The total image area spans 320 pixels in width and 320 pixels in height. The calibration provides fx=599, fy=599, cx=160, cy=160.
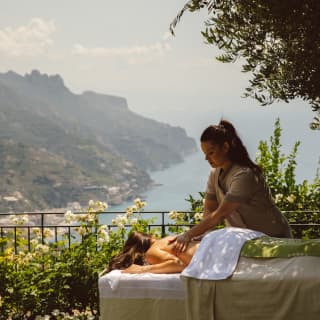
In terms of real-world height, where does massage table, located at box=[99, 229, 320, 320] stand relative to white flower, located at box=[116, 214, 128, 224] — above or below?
below

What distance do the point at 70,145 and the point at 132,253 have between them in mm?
88824

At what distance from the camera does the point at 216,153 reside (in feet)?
10.6

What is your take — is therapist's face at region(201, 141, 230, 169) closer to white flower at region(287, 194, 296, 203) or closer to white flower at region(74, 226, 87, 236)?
white flower at region(74, 226, 87, 236)

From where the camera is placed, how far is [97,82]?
178125mm

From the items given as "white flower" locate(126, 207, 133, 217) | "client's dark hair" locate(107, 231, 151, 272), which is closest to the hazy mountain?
"white flower" locate(126, 207, 133, 217)

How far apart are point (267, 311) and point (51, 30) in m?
109

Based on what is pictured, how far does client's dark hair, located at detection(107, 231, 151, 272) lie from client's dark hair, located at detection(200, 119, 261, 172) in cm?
66

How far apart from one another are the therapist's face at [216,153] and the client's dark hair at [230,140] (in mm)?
19

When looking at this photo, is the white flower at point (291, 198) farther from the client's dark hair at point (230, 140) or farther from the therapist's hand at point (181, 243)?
the therapist's hand at point (181, 243)

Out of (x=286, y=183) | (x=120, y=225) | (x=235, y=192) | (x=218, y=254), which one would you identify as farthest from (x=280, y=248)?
(x=286, y=183)

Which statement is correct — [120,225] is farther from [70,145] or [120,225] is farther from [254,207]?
[70,145]

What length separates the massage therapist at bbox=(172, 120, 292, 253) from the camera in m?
3.08

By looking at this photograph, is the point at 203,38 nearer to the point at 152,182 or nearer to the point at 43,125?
the point at 152,182

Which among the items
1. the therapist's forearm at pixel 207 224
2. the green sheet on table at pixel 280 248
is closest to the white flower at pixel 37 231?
the therapist's forearm at pixel 207 224
